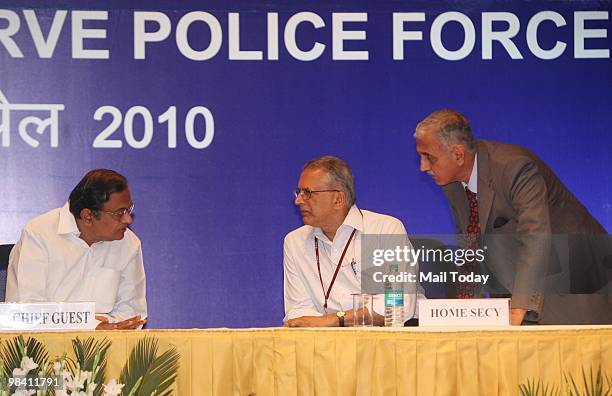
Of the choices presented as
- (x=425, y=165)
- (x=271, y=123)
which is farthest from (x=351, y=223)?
(x=271, y=123)

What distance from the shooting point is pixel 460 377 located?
2.85 meters

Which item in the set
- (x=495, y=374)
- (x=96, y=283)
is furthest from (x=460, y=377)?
(x=96, y=283)

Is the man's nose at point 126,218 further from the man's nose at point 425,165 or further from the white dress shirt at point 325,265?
the man's nose at point 425,165

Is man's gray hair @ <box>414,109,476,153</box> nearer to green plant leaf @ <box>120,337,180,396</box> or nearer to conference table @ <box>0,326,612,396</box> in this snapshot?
conference table @ <box>0,326,612,396</box>

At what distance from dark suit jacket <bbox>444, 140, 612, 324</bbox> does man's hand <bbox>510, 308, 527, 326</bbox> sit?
0.03 metres

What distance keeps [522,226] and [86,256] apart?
179 centimetres

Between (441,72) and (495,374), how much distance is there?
8.88 ft

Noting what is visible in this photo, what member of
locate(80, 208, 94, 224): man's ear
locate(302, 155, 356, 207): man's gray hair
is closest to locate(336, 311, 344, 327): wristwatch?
locate(302, 155, 356, 207): man's gray hair

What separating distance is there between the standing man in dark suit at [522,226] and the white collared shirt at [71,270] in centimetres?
133

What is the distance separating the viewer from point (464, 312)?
10.2 feet

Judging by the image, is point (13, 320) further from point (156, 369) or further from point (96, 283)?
point (96, 283)

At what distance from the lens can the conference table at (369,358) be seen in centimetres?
285

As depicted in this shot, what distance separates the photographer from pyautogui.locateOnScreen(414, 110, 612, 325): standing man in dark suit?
3.59 metres

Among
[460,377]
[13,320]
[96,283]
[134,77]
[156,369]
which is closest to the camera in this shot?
[156,369]
